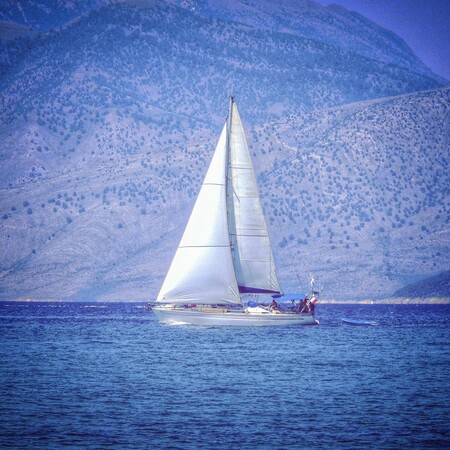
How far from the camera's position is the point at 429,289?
5684 inches

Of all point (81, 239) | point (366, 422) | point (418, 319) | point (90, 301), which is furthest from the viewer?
point (81, 239)

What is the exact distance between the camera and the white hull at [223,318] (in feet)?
211

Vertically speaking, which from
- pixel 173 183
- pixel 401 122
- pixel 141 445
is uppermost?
pixel 401 122

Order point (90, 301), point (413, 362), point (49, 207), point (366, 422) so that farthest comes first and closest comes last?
point (49, 207), point (90, 301), point (413, 362), point (366, 422)

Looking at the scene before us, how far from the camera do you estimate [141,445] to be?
2859 cm

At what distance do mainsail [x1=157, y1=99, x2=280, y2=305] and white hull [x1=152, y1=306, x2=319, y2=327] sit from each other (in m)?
1.04

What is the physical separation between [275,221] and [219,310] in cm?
9910

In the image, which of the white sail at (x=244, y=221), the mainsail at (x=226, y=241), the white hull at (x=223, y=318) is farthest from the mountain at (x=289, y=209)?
the mainsail at (x=226, y=241)

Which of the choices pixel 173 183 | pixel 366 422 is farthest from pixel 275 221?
pixel 366 422

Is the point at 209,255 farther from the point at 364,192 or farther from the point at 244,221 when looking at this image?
the point at 364,192

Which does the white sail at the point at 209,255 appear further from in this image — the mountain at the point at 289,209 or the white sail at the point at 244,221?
the mountain at the point at 289,209

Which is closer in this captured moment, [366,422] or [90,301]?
[366,422]

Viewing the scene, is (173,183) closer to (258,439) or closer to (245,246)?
(245,246)

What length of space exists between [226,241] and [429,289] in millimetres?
86018
